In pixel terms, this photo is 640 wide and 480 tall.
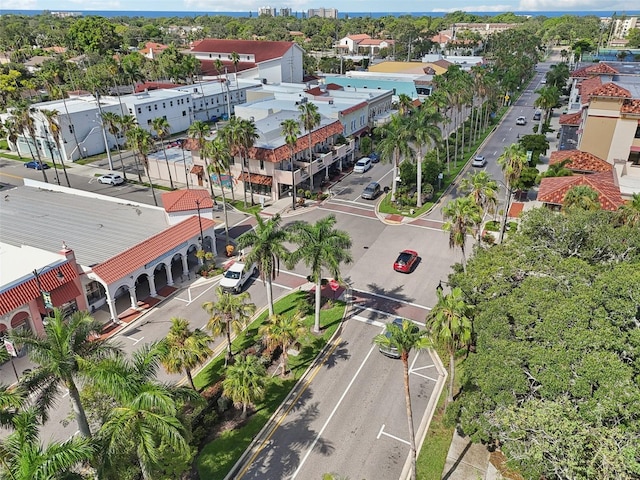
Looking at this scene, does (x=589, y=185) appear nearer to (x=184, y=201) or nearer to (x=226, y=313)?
(x=226, y=313)

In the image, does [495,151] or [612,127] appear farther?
[495,151]

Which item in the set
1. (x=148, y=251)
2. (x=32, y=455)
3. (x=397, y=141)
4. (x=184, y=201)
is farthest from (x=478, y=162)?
(x=32, y=455)

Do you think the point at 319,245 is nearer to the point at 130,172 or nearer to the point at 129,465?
the point at 129,465

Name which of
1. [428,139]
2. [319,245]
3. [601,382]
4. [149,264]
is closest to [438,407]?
[601,382]

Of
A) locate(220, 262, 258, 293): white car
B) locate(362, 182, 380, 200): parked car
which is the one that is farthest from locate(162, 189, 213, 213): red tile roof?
locate(362, 182, 380, 200): parked car

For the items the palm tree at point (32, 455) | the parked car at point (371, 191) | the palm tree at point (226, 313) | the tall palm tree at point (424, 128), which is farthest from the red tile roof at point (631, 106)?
the palm tree at point (32, 455)

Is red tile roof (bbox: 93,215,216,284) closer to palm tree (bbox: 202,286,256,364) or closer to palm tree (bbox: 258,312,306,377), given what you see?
palm tree (bbox: 202,286,256,364)

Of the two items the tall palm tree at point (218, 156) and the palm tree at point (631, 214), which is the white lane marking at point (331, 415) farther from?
the tall palm tree at point (218, 156)

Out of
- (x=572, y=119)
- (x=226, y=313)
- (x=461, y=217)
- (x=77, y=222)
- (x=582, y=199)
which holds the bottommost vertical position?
(x=77, y=222)
